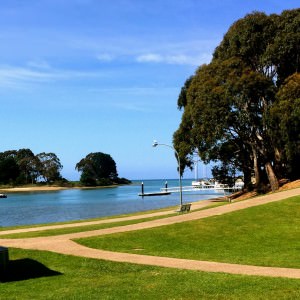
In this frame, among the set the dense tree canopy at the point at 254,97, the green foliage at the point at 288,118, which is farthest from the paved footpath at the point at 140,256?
the dense tree canopy at the point at 254,97

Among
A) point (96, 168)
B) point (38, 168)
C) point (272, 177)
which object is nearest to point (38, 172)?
point (38, 168)

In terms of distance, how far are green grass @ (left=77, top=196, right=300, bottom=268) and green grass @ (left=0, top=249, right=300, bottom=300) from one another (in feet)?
8.12

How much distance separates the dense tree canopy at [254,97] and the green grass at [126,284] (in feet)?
82.7

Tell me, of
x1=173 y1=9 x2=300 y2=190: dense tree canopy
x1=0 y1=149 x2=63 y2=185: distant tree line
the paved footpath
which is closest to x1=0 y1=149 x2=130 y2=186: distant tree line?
Result: x1=0 y1=149 x2=63 y2=185: distant tree line

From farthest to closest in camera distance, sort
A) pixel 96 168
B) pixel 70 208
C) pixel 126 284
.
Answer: pixel 96 168 → pixel 70 208 → pixel 126 284

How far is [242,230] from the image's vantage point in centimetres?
1795

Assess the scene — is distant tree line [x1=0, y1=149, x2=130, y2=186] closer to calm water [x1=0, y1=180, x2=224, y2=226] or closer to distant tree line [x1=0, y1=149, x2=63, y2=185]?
distant tree line [x1=0, y1=149, x2=63, y2=185]

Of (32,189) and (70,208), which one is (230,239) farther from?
(32,189)

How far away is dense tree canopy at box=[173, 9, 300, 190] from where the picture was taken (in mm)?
36188

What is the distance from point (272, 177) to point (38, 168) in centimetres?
13591

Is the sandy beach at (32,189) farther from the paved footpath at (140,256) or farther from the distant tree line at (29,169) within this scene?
the paved footpath at (140,256)

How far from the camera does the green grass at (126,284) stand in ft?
28.3

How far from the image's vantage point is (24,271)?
11602 millimetres

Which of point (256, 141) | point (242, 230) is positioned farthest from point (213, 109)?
point (242, 230)
